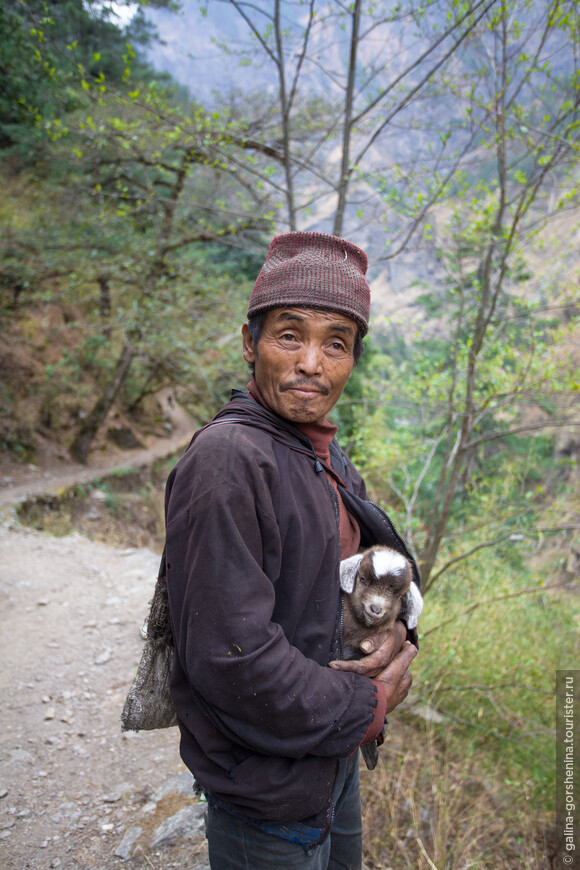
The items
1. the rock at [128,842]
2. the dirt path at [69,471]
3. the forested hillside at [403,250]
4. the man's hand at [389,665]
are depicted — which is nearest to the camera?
the man's hand at [389,665]

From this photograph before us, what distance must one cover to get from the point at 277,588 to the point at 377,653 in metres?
0.47

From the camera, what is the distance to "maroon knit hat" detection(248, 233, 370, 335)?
1.43m

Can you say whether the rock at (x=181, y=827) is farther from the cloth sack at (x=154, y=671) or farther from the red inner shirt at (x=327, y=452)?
the red inner shirt at (x=327, y=452)

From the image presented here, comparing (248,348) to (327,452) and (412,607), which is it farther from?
(412,607)

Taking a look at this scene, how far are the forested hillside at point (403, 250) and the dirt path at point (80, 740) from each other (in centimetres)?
138

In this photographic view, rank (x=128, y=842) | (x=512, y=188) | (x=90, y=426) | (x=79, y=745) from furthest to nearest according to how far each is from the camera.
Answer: (x=90, y=426), (x=512, y=188), (x=79, y=745), (x=128, y=842)

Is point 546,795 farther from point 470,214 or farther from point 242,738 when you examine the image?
point 470,214

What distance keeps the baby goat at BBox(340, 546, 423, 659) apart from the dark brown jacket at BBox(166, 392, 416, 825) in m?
Answer: 0.34

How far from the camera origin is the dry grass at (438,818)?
9.77ft

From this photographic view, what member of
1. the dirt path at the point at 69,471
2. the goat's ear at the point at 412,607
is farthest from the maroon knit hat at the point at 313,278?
the dirt path at the point at 69,471

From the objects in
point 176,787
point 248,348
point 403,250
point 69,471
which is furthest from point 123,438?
point 248,348

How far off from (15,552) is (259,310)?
21.8 ft

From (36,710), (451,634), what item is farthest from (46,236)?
(451,634)

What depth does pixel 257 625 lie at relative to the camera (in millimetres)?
1132
